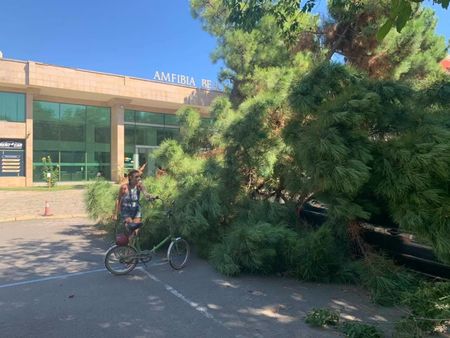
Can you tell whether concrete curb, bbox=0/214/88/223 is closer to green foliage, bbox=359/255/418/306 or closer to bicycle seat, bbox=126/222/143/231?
bicycle seat, bbox=126/222/143/231

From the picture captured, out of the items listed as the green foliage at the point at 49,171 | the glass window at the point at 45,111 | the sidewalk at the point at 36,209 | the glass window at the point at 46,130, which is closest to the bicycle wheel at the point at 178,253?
the sidewalk at the point at 36,209

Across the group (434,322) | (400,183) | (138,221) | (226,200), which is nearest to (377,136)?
(400,183)

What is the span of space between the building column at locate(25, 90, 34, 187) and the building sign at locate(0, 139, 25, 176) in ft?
0.97

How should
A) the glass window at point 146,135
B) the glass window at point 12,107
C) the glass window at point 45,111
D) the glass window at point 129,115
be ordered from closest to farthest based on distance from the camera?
the glass window at point 12,107 → the glass window at point 45,111 → the glass window at point 129,115 → the glass window at point 146,135

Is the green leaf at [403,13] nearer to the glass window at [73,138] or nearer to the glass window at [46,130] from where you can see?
the glass window at [73,138]

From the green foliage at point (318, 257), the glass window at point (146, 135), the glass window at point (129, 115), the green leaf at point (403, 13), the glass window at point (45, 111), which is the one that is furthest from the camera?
the glass window at point (146, 135)

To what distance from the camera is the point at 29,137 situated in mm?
→ 28250

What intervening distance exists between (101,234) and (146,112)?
84.4ft

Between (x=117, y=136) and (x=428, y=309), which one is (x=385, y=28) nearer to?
(x=428, y=309)

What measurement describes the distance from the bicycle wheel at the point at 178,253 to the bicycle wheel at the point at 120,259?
566 millimetres

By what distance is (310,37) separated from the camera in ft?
37.0

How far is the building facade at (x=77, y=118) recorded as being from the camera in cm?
2758

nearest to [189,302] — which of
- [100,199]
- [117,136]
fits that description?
[100,199]

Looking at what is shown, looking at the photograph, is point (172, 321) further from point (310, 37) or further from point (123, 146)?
point (123, 146)
